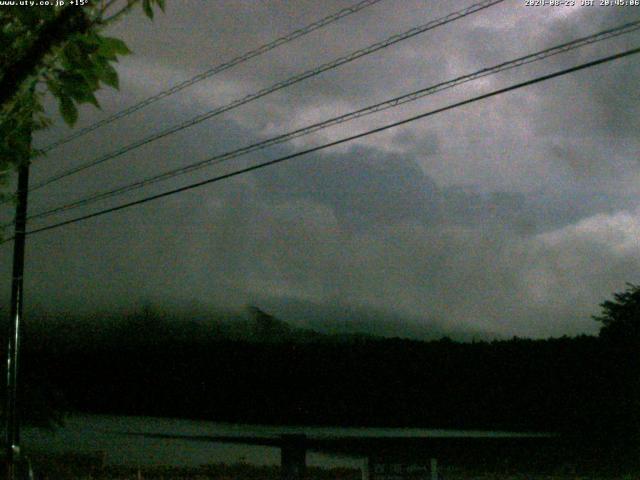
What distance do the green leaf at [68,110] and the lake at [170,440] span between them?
12.7 metres

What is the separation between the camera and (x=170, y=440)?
2055 cm

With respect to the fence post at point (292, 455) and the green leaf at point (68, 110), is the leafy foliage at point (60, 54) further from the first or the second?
the fence post at point (292, 455)

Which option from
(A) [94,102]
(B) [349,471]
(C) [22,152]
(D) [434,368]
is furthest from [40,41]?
(D) [434,368]

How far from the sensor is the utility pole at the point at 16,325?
15906 millimetres

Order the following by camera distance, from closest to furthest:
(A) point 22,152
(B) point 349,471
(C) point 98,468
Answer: (A) point 22,152 → (B) point 349,471 → (C) point 98,468

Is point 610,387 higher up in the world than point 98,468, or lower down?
higher up

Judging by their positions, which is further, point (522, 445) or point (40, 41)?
point (522, 445)

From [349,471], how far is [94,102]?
13.8m

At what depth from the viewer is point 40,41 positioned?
10.8 ft

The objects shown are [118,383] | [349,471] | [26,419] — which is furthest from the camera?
[118,383]

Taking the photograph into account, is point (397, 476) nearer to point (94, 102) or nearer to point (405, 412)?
point (94, 102)

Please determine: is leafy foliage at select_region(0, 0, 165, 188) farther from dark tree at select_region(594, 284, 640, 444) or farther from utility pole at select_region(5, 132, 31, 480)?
dark tree at select_region(594, 284, 640, 444)

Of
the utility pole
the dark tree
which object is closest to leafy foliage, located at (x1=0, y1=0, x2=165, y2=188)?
the utility pole

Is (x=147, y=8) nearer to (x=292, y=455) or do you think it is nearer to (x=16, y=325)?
(x=292, y=455)
